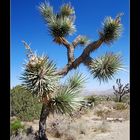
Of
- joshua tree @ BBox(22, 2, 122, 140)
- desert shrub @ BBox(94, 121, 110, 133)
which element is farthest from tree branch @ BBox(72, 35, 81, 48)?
desert shrub @ BBox(94, 121, 110, 133)

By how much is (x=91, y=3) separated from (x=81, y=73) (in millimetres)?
7005

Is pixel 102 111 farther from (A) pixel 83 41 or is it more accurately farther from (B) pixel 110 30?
(B) pixel 110 30

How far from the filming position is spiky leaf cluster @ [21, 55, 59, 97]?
3.27 metres

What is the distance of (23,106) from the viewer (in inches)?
216

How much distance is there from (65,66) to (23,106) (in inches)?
72.6

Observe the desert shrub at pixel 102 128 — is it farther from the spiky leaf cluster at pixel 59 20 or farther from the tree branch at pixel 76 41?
the spiky leaf cluster at pixel 59 20

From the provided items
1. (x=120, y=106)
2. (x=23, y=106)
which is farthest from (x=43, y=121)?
(x=120, y=106)

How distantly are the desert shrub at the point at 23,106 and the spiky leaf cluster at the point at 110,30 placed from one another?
5.88 feet

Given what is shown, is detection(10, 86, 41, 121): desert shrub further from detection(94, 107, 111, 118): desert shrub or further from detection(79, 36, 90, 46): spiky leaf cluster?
detection(94, 107, 111, 118): desert shrub

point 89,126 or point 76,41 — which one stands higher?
point 76,41

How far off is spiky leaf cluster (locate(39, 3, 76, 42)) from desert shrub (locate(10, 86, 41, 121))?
1.47 m
